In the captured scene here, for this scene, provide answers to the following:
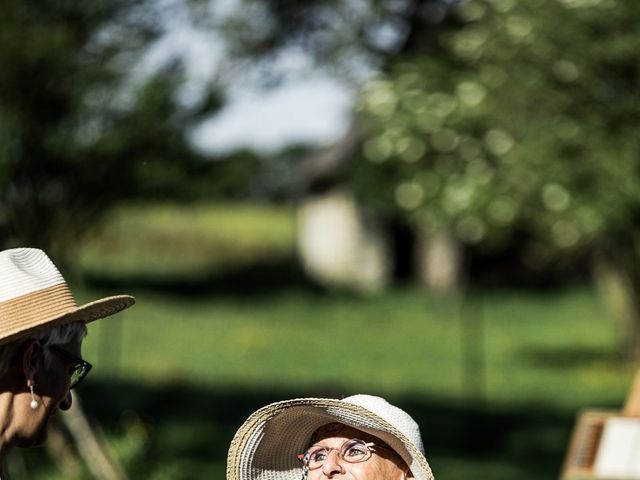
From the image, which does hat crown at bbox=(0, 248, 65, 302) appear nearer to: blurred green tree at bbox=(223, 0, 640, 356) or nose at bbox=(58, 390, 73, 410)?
nose at bbox=(58, 390, 73, 410)

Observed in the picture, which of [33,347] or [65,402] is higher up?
[33,347]

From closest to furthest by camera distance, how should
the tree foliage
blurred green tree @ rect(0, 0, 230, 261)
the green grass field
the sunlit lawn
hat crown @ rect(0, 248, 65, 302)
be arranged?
hat crown @ rect(0, 248, 65, 302) < blurred green tree @ rect(0, 0, 230, 261) < the green grass field < the tree foliage < the sunlit lawn

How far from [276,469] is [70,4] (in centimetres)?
782

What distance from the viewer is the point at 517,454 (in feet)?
51.1

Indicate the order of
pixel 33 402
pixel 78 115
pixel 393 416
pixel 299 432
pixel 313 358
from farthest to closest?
pixel 313 358, pixel 78 115, pixel 299 432, pixel 393 416, pixel 33 402

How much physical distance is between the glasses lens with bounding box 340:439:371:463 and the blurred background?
1.26 m

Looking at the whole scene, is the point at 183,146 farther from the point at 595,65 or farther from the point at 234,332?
the point at 234,332

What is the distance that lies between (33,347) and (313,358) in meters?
20.2

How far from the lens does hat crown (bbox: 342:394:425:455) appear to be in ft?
12.6

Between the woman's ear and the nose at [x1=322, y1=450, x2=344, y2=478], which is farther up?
the woman's ear

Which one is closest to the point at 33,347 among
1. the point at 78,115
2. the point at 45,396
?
the point at 45,396

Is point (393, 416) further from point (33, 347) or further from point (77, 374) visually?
point (33, 347)

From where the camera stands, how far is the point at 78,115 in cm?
1141

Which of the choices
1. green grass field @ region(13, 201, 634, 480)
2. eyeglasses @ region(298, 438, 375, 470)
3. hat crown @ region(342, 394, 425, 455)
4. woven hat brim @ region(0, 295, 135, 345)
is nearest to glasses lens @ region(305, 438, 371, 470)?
eyeglasses @ region(298, 438, 375, 470)
